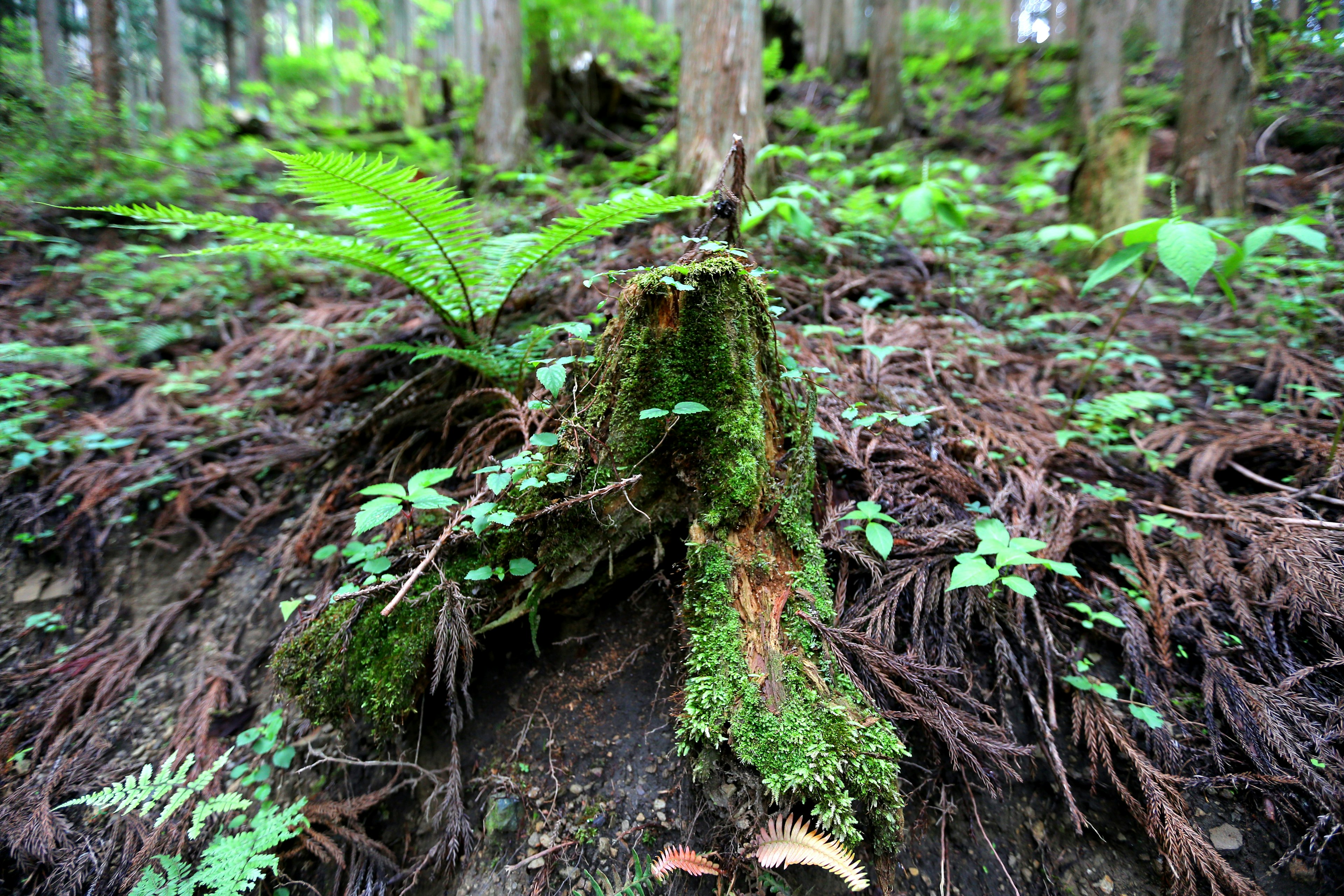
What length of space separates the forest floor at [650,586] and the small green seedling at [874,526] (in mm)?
65

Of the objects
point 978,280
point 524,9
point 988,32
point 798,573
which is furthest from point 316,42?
point 798,573

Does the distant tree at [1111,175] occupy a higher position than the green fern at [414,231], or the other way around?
the distant tree at [1111,175]

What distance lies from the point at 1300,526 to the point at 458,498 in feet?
10.1

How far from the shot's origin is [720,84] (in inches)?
160

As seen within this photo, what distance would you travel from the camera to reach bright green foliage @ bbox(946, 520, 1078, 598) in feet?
5.23

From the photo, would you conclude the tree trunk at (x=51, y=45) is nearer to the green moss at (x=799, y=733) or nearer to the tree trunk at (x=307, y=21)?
the green moss at (x=799, y=733)

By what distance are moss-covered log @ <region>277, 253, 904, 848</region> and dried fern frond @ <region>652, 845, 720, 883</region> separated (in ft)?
0.81

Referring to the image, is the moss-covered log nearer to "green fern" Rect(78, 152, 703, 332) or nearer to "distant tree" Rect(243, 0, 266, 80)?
"green fern" Rect(78, 152, 703, 332)

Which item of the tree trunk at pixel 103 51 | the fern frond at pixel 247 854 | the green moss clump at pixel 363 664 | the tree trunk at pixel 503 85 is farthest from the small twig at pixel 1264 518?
the tree trunk at pixel 103 51

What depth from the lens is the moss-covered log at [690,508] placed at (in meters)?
1.58

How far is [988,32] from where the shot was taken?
13.1 meters

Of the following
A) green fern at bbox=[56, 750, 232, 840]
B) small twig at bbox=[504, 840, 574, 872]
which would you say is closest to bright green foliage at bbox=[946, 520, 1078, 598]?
small twig at bbox=[504, 840, 574, 872]

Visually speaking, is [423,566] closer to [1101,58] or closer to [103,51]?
[1101,58]

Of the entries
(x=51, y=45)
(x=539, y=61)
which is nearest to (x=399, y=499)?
(x=539, y=61)
